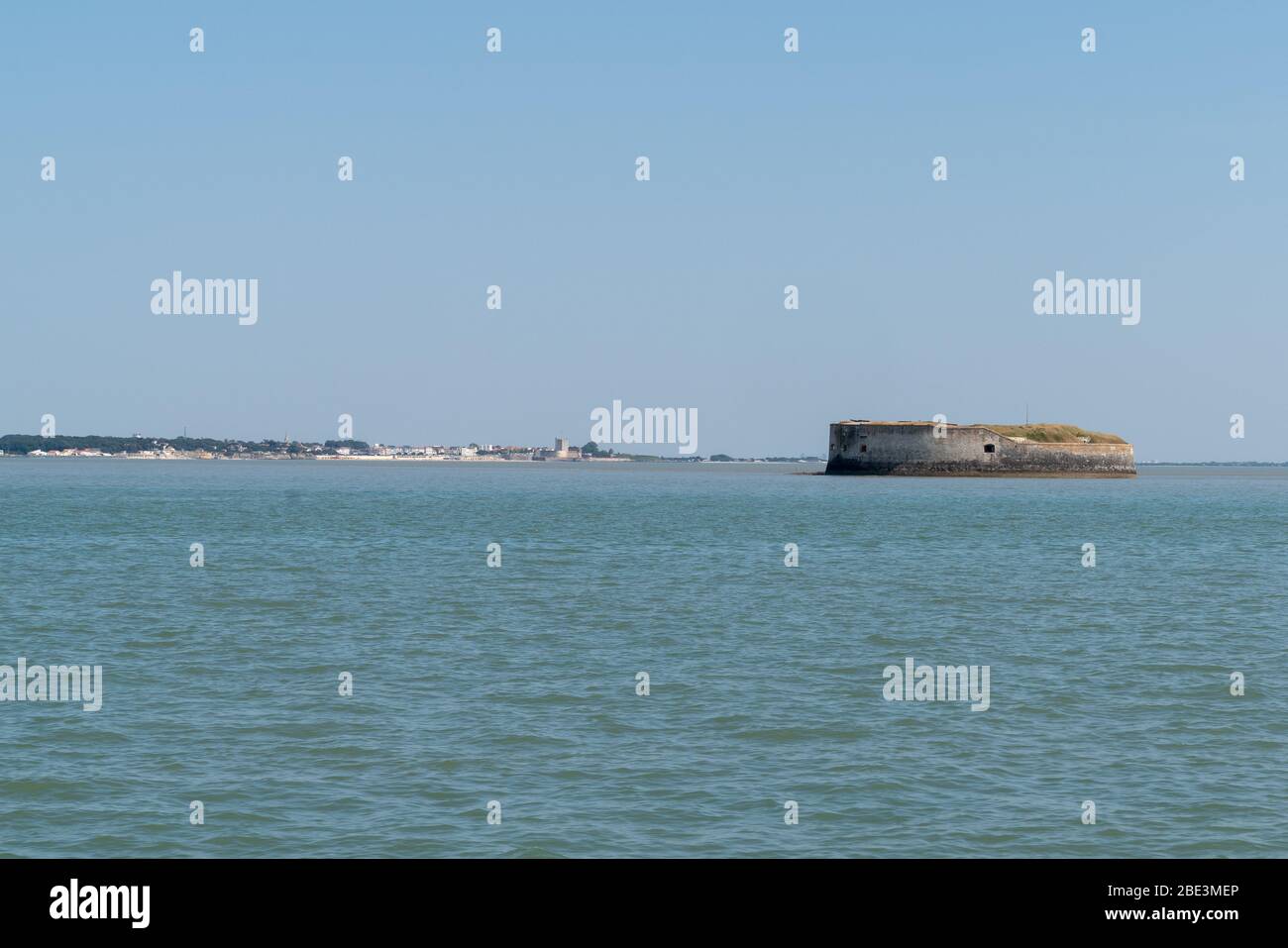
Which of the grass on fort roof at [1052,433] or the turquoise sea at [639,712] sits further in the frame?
the grass on fort roof at [1052,433]

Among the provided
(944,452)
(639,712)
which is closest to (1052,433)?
(944,452)

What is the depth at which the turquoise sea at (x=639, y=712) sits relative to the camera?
1228 cm

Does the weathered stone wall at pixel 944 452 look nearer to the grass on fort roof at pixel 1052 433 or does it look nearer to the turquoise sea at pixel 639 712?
the grass on fort roof at pixel 1052 433

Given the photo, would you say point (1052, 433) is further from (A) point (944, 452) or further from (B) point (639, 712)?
(B) point (639, 712)

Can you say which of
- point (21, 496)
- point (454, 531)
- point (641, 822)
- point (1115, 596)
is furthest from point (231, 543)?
point (21, 496)

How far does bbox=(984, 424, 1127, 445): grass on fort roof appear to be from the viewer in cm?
15662

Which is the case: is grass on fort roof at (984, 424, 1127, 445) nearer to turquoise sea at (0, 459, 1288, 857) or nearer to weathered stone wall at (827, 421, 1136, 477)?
weathered stone wall at (827, 421, 1136, 477)

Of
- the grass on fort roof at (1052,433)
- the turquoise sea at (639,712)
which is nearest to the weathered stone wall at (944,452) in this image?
the grass on fort roof at (1052,433)

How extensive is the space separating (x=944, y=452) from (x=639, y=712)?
129939 millimetres

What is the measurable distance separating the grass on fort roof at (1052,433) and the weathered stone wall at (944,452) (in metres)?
6.12

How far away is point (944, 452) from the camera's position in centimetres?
14350
